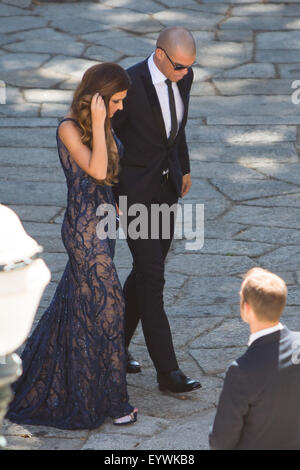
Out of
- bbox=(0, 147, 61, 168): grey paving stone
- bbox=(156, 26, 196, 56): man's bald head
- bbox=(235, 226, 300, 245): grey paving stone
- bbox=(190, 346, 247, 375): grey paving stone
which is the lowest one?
bbox=(190, 346, 247, 375): grey paving stone

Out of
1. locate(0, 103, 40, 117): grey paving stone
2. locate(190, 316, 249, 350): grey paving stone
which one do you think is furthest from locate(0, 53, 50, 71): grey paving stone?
locate(190, 316, 249, 350): grey paving stone

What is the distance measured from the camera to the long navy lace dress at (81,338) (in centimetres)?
450

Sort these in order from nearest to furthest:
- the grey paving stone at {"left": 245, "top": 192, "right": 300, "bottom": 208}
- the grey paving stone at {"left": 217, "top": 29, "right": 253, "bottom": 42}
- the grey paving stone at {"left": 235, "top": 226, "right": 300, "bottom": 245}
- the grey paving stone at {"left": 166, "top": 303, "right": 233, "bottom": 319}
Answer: the grey paving stone at {"left": 166, "top": 303, "right": 233, "bottom": 319}
the grey paving stone at {"left": 235, "top": 226, "right": 300, "bottom": 245}
the grey paving stone at {"left": 245, "top": 192, "right": 300, "bottom": 208}
the grey paving stone at {"left": 217, "top": 29, "right": 253, "bottom": 42}

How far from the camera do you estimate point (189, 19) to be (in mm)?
11484

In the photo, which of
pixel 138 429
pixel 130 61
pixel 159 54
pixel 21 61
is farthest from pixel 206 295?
pixel 21 61

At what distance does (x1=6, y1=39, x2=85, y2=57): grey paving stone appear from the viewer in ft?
34.9

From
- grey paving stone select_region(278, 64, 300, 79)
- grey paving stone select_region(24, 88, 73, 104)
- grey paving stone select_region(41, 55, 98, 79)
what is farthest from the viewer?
grey paving stone select_region(41, 55, 98, 79)

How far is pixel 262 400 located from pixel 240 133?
19.0 ft

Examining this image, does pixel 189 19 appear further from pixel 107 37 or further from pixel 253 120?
pixel 253 120

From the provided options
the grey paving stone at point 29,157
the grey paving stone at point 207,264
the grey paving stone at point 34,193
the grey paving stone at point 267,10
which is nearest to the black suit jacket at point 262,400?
the grey paving stone at point 207,264

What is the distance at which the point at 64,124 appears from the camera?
441cm

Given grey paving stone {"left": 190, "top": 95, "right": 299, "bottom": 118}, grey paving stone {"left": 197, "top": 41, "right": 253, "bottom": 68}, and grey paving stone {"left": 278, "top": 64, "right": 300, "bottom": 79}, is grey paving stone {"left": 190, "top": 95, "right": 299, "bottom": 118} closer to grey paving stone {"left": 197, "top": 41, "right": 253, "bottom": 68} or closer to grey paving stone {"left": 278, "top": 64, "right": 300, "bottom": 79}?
grey paving stone {"left": 278, "top": 64, "right": 300, "bottom": 79}

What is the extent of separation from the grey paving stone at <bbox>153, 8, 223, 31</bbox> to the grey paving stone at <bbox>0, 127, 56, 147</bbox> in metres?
3.17
